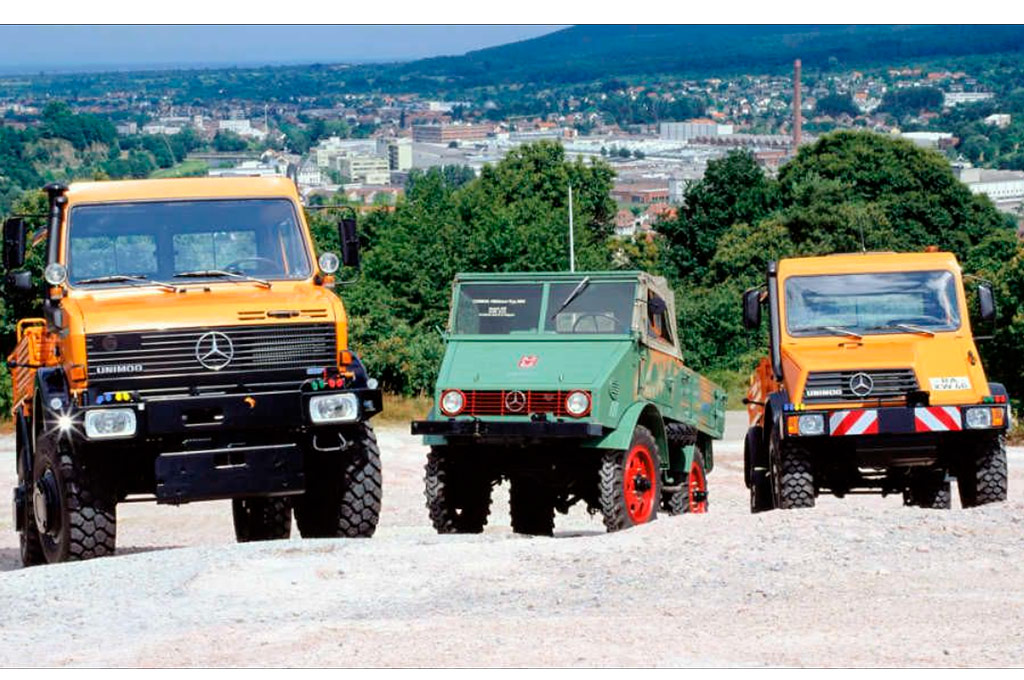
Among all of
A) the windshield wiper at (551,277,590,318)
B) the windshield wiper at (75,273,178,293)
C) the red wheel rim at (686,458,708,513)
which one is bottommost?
the red wheel rim at (686,458,708,513)

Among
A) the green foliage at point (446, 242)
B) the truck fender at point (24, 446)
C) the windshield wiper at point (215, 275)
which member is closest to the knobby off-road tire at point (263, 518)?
the truck fender at point (24, 446)

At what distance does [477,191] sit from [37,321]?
235 ft

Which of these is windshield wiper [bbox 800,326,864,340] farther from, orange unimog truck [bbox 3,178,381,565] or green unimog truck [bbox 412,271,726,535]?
orange unimog truck [bbox 3,178,381,565]

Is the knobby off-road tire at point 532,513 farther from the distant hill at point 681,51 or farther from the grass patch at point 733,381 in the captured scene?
the distant hill at point 681,51

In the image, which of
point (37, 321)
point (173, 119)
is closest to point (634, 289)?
point (37, 321)

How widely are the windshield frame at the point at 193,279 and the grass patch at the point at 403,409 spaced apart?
20183 mm

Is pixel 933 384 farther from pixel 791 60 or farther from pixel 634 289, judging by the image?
pixel 791 60

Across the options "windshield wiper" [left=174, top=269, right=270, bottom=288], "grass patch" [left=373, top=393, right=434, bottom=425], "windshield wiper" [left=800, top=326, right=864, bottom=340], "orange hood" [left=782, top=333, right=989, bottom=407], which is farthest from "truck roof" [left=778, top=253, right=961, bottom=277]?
"grass patch" [left=373, top=393, right=434, bottom=425]

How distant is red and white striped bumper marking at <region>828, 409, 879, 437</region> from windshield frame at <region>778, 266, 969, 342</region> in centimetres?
94

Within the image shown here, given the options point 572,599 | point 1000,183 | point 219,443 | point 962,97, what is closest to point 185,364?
point 219,443

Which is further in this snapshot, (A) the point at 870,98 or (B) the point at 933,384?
(A) the point at 870,98

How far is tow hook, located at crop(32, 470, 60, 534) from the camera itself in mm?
15812

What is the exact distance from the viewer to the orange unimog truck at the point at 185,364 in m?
15.3

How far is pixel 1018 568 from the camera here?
45.9 ft
